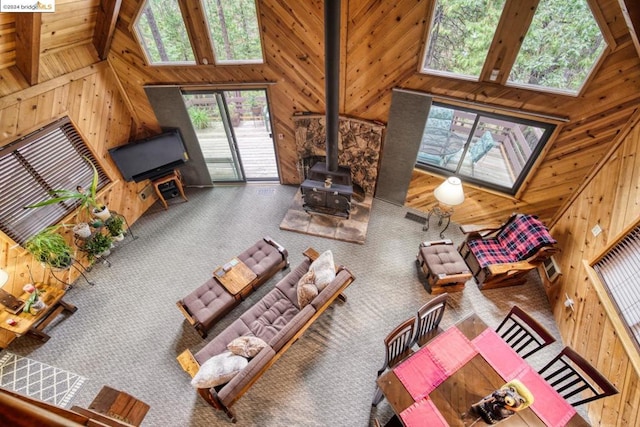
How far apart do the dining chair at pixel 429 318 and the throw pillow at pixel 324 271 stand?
3.50 feet

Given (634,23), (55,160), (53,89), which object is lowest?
(55,160)

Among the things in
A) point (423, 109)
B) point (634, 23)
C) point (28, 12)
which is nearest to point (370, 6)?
point (423, 109)

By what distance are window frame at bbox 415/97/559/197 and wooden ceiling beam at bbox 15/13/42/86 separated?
4883 mm

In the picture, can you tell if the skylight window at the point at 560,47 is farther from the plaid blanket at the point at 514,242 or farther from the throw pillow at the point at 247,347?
the throw pillow at the point at 247,347

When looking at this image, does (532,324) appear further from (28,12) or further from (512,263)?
(28,12)

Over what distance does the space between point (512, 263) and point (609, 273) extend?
3.13 feet

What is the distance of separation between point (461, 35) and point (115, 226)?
568 centimetres

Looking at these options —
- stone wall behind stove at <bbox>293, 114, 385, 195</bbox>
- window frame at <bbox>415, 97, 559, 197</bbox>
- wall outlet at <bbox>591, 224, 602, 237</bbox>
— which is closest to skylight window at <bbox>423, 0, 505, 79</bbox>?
window frame at <bbox>415, 97, 559, 197</bbox>

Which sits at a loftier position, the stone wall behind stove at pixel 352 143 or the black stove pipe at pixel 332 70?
the black stove pipe at pixel 332 70

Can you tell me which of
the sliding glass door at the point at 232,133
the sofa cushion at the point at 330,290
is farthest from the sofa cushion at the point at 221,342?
the sliding glass door at the point at 232,133

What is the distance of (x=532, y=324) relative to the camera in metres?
2.74

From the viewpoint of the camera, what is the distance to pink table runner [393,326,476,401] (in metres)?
2.42

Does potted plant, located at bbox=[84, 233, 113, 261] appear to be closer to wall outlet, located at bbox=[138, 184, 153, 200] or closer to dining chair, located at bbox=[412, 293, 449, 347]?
wall outlet, located at bbox=[138, 184, 153, 200]

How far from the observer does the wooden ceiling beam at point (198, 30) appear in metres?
3.98
